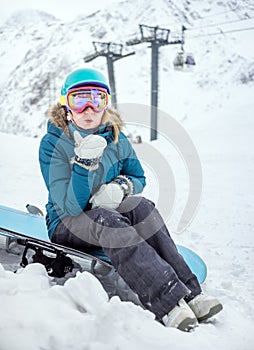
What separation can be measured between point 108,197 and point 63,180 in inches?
7.0

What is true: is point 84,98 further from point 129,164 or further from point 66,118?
point 129,164

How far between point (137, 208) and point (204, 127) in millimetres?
5717

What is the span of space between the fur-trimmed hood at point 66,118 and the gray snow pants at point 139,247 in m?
0.33

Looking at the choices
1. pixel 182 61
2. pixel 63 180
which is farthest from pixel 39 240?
→ pixel 182 61

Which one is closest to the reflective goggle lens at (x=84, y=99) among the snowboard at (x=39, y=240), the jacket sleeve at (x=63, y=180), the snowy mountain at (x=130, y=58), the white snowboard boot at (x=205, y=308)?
the jacket sleeve at (x=63, y=180)

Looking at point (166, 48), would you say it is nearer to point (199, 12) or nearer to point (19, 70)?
point (199, 12)

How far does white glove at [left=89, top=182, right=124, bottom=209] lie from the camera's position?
1403 mm

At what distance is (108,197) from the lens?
4.62ft

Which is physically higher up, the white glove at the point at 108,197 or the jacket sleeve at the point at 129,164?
the jacket sleeve at the point at 129,164

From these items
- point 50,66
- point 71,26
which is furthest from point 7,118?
point 71,26

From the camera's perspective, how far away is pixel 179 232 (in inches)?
94.3

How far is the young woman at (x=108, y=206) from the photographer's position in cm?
116

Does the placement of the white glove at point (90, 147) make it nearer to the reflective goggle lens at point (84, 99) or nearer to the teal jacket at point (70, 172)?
the teal jacket at point (70, 172)

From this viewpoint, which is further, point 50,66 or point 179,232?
point 50,66
